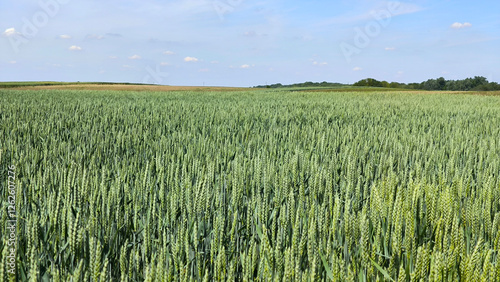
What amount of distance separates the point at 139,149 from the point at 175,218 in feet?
7.24

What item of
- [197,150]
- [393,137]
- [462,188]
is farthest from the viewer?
[393,137]

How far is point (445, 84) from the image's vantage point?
249ft

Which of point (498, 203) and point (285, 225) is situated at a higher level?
point (285, 225)

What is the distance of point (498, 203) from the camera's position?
2.44 meters

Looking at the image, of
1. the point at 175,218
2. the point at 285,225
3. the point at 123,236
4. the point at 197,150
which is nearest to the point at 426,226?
the point at 285,225

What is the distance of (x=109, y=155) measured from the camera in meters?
3.62

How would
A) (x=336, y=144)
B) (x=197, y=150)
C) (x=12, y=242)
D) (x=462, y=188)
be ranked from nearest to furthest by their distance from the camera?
1. (x=12, y=242)
2. (x=462, y=188)
3. (x=197, y=150)
4. (x=336, y=144)

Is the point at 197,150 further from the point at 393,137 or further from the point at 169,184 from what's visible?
the point at 393,137

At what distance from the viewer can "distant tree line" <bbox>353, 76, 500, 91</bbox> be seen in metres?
63.1

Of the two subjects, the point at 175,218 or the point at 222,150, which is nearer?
the point at 175,218

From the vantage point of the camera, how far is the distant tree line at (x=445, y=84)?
6308cm

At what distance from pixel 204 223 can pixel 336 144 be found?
8.55ft

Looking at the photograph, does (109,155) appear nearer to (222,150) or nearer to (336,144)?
(222,150)

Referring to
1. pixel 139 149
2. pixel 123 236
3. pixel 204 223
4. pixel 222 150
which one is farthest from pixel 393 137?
pixel 123 236
